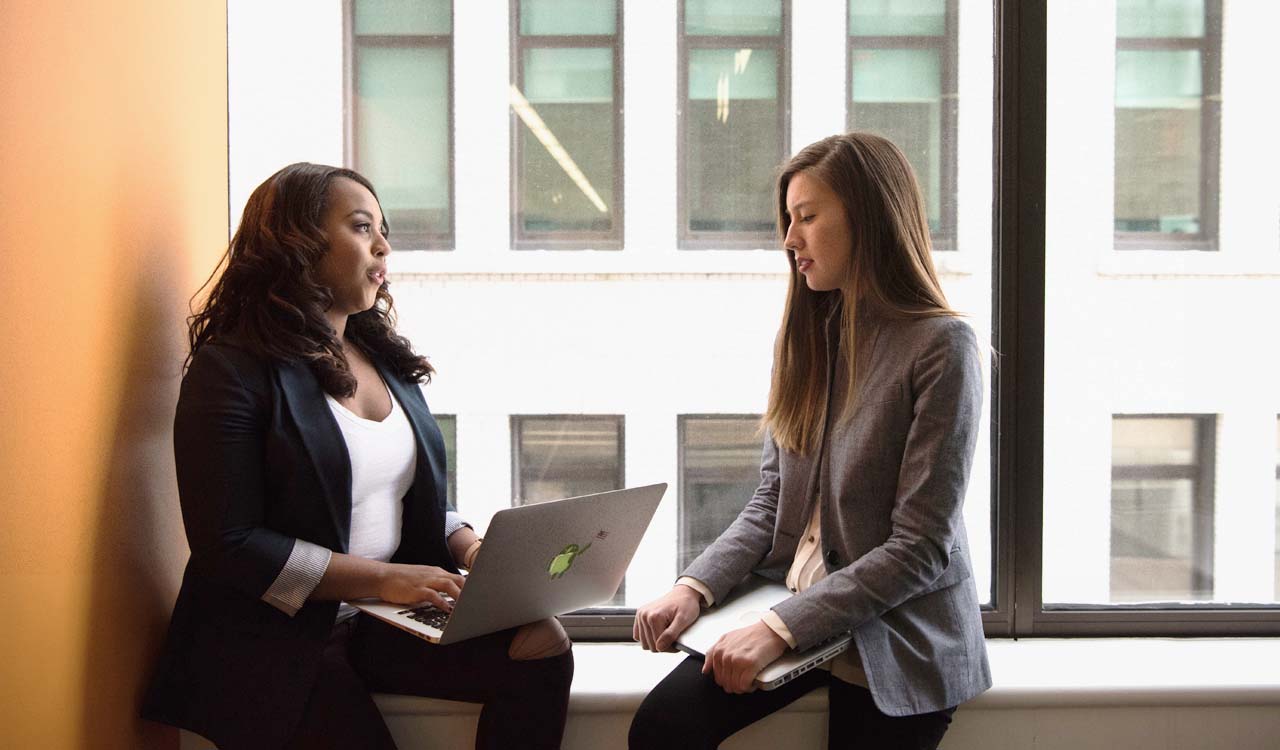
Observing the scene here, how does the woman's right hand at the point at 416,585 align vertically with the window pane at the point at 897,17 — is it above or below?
below

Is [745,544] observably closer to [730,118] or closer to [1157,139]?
[730,118]

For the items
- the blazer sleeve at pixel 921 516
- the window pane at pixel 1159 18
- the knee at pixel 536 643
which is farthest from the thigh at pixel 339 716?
the window pane at pixel 1159 18

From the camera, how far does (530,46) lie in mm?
2193

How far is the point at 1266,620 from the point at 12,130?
8.34 ft

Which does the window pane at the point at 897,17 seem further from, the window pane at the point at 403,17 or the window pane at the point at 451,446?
the window pane at the point at 451,446

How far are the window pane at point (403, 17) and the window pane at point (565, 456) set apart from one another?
864 mm

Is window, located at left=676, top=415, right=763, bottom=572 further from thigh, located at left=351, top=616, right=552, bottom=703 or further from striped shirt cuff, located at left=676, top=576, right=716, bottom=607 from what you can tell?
thigh, located at left=351, top=616, right=552, bottom=703

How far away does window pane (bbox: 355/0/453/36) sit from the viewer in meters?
2.18

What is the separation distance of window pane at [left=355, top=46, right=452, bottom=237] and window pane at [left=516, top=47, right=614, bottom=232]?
0.58ft

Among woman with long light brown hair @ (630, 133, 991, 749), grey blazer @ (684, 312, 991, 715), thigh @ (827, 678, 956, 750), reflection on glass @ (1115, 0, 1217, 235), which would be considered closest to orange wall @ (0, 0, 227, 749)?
woman with long light brown hair @ (630, 133, 991, 749)

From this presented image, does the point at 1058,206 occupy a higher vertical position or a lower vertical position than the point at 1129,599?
higher

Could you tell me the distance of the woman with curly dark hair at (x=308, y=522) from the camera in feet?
5.05

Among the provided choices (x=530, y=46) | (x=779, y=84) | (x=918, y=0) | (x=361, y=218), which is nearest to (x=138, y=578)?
(x=361, y=218)

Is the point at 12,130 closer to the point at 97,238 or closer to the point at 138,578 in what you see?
the point at 97,238
